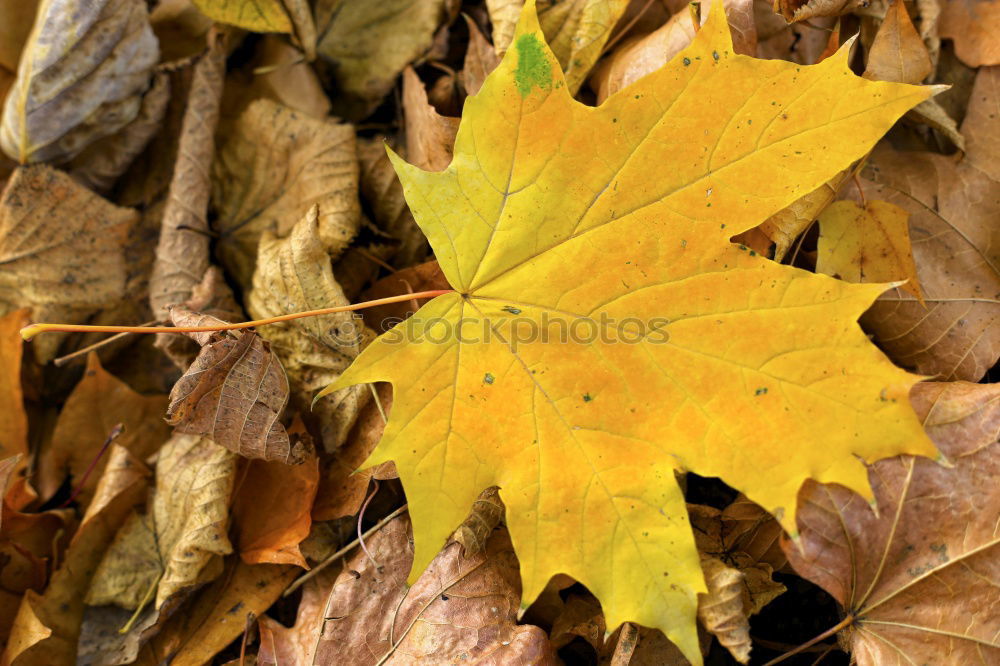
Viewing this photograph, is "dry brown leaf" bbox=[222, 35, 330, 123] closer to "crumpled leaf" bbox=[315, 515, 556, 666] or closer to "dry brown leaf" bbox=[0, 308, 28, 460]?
"dry brown leaf" bbox=[0, 308, 28, 460]

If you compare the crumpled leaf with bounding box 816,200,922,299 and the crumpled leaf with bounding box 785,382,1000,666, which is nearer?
the crumpled leaf with bounding box 785,382,1000,666

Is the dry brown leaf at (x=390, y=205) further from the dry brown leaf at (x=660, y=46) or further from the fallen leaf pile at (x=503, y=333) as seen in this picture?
the dry brown leaf at (x=660, y=46)

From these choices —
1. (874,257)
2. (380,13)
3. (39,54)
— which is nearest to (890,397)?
(874,257)

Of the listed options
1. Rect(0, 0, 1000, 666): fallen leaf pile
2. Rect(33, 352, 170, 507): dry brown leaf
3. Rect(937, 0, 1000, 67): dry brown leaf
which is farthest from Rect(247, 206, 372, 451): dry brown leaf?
Rect(937, 0, 1000, 67): dry brown leaf

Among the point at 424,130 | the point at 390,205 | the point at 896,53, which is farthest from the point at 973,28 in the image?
the point at 390,205

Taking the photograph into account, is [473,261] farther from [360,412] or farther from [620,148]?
[360,412]

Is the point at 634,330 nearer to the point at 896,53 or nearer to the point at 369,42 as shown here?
the point at 896,53
